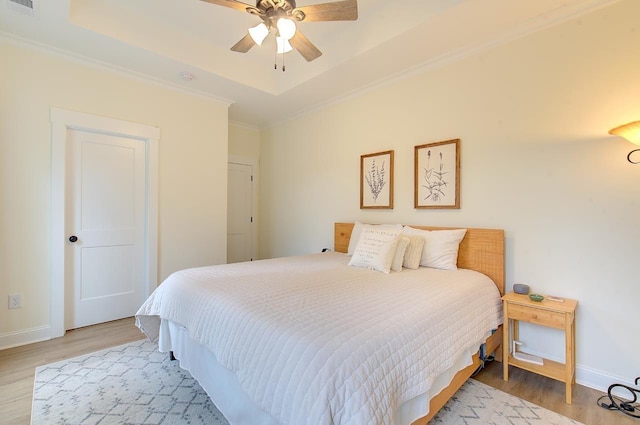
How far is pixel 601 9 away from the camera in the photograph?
196cm

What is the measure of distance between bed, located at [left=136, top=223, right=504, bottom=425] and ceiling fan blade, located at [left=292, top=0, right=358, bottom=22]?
5.94 ft

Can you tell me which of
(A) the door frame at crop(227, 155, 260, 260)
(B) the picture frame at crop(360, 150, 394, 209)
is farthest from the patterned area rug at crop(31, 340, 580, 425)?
(A) the door frame at crop(227, 155, 260, 260)

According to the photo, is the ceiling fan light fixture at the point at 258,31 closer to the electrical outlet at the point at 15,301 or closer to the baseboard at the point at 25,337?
the electrical outlet at the point at 15,301

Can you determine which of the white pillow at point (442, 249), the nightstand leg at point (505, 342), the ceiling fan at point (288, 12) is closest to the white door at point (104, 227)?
the ceiling fan at point (288, 12)

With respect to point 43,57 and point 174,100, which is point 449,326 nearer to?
point 174,100

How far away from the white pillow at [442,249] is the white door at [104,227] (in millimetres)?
3135

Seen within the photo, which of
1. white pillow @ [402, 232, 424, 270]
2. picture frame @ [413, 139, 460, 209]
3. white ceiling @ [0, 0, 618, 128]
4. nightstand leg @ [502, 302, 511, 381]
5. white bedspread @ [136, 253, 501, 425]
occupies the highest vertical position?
white ceiling @ [0, 0, 618, 128]

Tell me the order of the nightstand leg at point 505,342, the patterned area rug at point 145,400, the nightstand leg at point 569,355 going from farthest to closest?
1. the nightstand leg at point 505,342
2. the nightstand leg at point 569,355
3. the patterned area rug at point 145,400

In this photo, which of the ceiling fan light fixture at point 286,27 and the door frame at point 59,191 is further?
the door frame at point 59,191

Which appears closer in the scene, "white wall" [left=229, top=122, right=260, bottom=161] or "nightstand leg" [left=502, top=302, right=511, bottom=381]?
"nightstand leg" [left=502, top=302, right=511, bottom=381]

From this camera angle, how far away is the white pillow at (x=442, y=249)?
8.04 ft

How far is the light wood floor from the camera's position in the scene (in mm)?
1690

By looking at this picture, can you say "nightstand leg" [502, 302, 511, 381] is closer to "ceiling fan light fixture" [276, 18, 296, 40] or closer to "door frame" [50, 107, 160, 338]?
"ceiling fan light fixture" [276, 18, 296, 40]

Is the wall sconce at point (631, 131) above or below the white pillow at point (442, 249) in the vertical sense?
above
